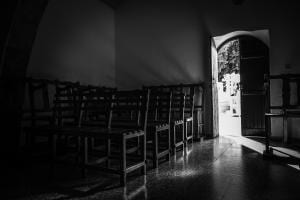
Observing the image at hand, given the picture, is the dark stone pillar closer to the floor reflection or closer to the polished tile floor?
the polished tile floor

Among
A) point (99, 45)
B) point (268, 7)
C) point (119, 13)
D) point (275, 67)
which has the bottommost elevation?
point (275, 67)

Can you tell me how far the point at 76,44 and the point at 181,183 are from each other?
15.0 ft

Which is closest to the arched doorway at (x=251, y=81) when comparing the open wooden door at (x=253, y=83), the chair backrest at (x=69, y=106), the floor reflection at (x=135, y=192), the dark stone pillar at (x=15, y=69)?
the open wooden door at (x=253, y=83)

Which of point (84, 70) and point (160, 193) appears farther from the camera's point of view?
point (84, 70)

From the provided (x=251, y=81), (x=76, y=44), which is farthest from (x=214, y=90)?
(x=76, y=44)

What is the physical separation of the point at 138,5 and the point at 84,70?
246 centimetres

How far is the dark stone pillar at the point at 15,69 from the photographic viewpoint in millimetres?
3514

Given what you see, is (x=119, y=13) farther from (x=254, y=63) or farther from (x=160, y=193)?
(x=160, y=193)

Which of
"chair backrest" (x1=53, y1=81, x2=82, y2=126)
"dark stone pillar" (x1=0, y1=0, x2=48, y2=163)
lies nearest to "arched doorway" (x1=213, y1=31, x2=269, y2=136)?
"chair backrest" (x1=53, y1=81, x2=82, y2=126)

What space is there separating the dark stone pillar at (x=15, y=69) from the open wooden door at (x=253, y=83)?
4.51 m

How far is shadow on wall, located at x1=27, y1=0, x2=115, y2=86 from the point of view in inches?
195

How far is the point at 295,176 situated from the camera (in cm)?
248

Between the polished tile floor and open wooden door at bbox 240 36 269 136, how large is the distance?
9.07 feet

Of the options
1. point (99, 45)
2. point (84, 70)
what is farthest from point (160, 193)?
point (99, 45)
